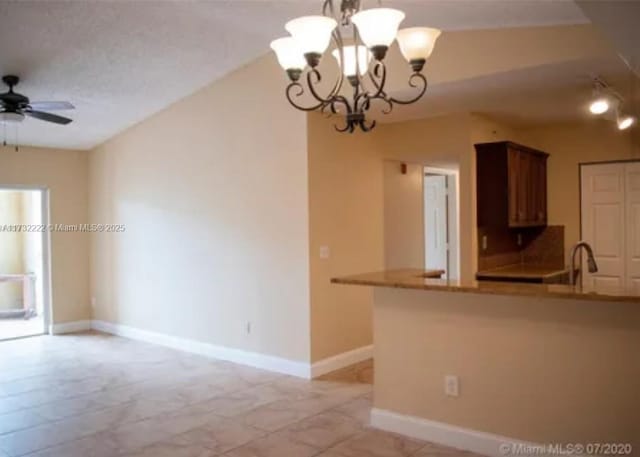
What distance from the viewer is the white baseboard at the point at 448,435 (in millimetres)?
3211

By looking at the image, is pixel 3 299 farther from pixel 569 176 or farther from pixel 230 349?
pixel 569 176

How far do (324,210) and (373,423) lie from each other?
2.06m

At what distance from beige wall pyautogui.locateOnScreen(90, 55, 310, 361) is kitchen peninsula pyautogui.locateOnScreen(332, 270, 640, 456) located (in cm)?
152

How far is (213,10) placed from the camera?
4.07 metres

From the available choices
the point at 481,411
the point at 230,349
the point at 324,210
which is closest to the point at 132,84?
the point at 324,210

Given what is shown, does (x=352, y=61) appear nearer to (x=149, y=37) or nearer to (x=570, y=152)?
(x=149, y=37)

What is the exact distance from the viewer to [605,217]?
620 centimetres

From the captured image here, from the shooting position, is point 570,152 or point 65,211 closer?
point 570,152

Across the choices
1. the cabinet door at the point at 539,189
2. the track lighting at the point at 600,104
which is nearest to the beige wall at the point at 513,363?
the track lighting at the point at 600,104

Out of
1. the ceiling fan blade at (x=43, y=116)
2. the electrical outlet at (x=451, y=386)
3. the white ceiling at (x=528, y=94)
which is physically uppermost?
the white ceiling at (x=528, y=94)

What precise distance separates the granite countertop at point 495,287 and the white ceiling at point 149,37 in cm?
163

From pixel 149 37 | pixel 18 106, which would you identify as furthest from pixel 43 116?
pixel 149 37

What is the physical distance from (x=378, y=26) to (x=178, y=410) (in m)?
3.17

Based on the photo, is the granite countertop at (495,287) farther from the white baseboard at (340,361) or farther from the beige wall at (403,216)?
the beige wall at (403,216)
